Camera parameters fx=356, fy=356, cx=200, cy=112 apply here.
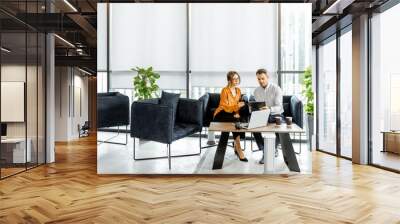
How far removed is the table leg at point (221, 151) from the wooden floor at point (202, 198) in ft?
0.64

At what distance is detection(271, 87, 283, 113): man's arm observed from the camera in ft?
16.0

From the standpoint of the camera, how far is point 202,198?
3852 mm

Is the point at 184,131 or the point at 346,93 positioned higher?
the point at 346,93

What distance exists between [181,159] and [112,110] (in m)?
1.17

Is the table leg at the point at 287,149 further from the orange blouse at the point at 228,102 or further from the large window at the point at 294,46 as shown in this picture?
the orange blouse at the point at 228,102

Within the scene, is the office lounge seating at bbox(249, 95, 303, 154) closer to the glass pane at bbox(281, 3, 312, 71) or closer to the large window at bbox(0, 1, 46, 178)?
the glass pane at bbox(281, 3, 312, 71)

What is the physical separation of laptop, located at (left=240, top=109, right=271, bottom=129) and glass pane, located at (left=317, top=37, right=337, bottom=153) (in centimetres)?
317

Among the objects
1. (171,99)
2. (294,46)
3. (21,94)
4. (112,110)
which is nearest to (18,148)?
(21,94)

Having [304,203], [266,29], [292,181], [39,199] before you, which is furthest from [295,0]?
[39,199]

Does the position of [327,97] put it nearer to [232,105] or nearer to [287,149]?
[287,149]

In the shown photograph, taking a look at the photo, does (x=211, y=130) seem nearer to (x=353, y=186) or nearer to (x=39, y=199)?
(x=353, y=186)

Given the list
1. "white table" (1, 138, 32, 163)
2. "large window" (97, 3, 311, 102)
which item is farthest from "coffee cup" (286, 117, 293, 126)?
"white table" (1, 138, 32, 163)

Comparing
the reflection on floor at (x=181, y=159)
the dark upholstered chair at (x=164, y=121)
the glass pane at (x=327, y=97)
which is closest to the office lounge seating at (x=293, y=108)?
the reflection on floor at (x=181, y=159)

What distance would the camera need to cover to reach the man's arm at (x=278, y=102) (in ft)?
16.0
